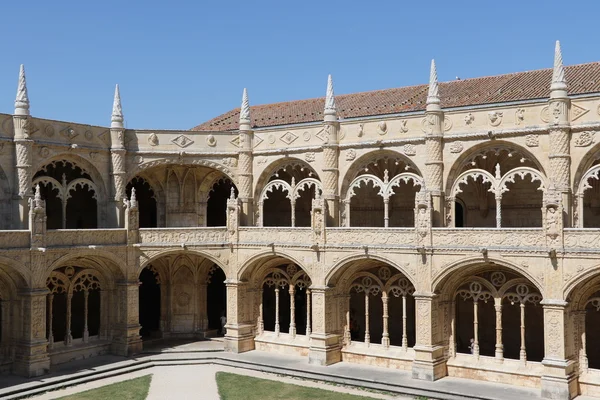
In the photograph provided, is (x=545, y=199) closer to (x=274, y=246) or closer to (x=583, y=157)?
(x=583, y=157)

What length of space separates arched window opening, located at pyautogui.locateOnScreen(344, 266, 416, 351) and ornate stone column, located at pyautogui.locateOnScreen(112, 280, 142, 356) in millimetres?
9483

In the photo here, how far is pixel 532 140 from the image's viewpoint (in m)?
24.4

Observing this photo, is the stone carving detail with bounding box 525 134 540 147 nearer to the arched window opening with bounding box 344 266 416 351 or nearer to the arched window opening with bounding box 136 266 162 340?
the arched window opening with bounding box 344 266 416 351

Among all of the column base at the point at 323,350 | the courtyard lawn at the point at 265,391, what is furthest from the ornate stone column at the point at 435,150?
the courtyard lawn at the point at 265,391

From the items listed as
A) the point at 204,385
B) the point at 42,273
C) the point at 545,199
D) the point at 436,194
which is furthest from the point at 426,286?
the point at 42,273

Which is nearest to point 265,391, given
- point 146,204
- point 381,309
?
point 381,309

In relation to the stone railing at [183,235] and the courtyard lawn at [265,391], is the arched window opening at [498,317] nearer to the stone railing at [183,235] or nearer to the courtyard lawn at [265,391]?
the courtyard lawn at [265,391]

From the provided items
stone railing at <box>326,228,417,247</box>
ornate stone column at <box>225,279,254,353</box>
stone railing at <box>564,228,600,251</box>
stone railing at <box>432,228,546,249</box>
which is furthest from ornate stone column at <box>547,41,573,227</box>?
ornate stone column at <box>225,279,254,353</box>

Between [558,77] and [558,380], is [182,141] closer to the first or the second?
[558,77]

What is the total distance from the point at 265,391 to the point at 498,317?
9.25 m

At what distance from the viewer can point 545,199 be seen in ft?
73.8

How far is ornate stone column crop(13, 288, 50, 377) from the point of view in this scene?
82.3 feet

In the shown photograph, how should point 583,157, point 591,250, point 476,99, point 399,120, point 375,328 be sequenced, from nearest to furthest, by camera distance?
point 591,250
point 583,157
point 399,120
point 476,99
point 375,328

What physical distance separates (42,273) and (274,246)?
962 centimetres
